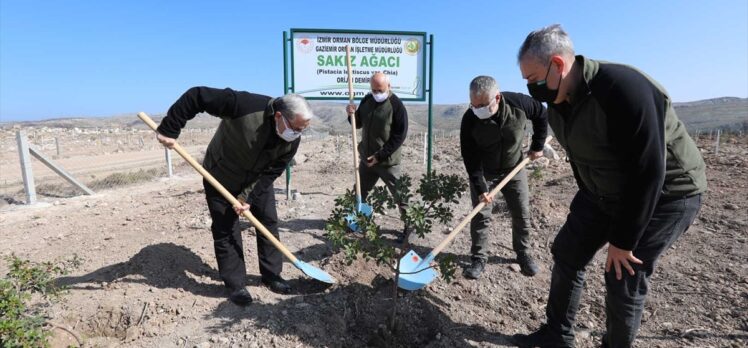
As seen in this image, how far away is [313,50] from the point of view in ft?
19.6

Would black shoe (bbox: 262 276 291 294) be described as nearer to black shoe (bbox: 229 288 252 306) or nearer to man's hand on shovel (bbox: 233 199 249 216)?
black shoe (bbox: 229 288 252 306)

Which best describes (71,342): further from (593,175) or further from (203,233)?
(593,175)

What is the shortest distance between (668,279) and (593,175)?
230 cm

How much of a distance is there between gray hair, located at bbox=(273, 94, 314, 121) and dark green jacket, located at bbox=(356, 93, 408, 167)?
161 cm

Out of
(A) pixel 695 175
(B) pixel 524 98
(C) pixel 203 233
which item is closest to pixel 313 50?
(C) pixel 203 233

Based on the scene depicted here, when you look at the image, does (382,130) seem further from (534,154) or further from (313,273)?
(313,273)

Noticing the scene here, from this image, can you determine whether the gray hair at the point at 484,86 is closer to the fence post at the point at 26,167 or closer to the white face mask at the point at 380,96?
the white face mask at the point at 380,96

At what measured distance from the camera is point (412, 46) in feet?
20.0

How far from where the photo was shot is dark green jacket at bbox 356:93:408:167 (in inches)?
178

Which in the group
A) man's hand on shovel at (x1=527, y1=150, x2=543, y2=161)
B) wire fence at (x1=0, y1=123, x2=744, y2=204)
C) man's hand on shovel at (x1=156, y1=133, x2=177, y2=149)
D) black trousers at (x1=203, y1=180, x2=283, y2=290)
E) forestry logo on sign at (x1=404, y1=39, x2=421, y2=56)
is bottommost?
wire fence at (x1=0, y1=123, x2=744, y2=204)

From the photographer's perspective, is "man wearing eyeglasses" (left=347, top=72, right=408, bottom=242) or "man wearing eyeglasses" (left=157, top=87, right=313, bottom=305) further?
"man wearing eyeglasses" (left=347, top=72, right=408, bottom=242)

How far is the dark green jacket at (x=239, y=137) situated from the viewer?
2977 millimetres

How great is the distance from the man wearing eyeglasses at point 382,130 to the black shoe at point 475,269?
108cm

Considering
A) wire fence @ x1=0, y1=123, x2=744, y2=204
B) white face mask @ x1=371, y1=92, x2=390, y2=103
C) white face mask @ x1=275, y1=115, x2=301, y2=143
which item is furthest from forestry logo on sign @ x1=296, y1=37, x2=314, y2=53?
wire fence @ x1=0, y1=123, x2=744, y2=204
